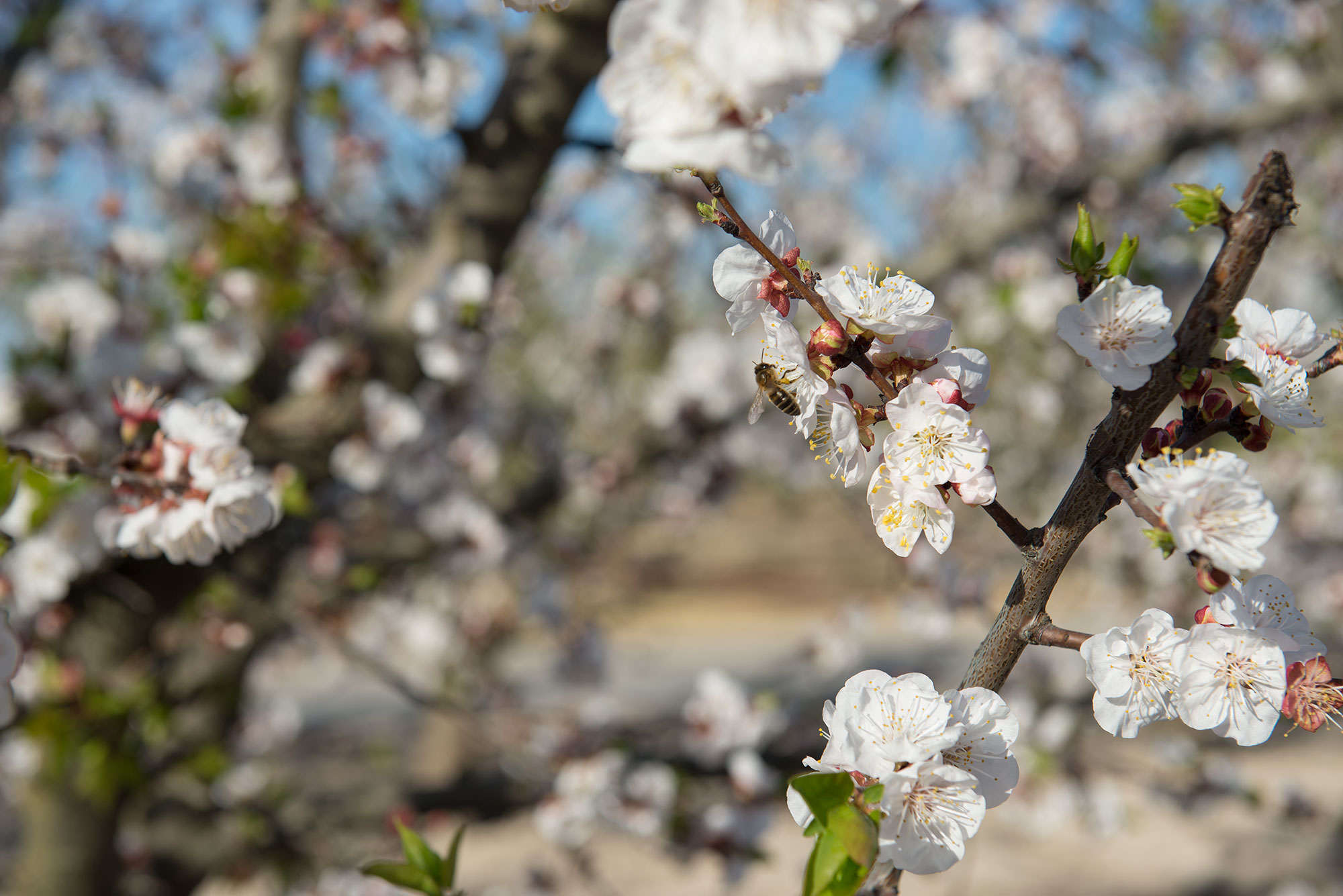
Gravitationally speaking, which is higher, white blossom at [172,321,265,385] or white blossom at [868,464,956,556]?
white blossom at [868,464,956,556]

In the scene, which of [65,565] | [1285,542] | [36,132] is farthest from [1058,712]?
[36,132]

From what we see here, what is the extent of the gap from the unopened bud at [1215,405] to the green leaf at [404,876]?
41.0 inches

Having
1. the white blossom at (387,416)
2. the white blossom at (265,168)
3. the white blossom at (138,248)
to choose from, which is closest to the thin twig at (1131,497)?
the white blossom at (387,416)

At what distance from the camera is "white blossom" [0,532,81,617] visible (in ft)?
6.03

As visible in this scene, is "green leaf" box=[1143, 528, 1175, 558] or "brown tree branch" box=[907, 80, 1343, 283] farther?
"brown tree branch" box=[907, 80, 1343, 283]

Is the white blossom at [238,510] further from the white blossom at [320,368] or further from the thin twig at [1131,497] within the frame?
the white blossom at [320,368]

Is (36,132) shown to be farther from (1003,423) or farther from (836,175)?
(836,175)

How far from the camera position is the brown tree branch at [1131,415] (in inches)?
27.7

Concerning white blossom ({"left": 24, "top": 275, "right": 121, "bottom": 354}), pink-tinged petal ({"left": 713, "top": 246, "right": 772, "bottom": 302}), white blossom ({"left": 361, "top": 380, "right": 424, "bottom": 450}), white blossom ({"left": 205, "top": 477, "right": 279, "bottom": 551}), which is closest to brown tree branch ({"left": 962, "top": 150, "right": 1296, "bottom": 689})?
pink-tinged petal ({"left": 713, "top": 246, "right": 772, "bottom": 302})

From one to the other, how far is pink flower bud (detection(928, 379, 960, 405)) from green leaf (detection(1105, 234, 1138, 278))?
0.19 meters

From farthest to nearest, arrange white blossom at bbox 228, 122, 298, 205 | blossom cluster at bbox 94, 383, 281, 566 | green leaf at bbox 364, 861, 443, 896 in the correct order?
white blossom at bbox 228, 122, 298, 205
blossom cluster at bbox 94, 383, 281, 566
green leaf at bbox 364, 861, 443, 896

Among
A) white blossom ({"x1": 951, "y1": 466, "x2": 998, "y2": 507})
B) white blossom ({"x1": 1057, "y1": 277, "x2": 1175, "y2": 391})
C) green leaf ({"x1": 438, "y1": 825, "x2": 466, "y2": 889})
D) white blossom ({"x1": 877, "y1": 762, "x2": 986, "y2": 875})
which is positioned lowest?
green leaf ({"x1": 438, "y1": 825, "x2": 466, "y2": 889})

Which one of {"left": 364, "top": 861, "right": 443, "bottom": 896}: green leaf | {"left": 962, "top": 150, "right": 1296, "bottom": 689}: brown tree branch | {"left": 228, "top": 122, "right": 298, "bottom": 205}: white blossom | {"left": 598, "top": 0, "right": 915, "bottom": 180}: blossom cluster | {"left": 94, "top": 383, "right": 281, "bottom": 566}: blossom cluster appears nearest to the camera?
{"left": 598, "top": 0, "right": 915, "bottom": 180}: blossom cluster

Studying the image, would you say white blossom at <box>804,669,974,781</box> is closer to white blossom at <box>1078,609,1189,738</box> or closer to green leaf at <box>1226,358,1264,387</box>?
white blossom at <box>1078,609,1189,738</box>
